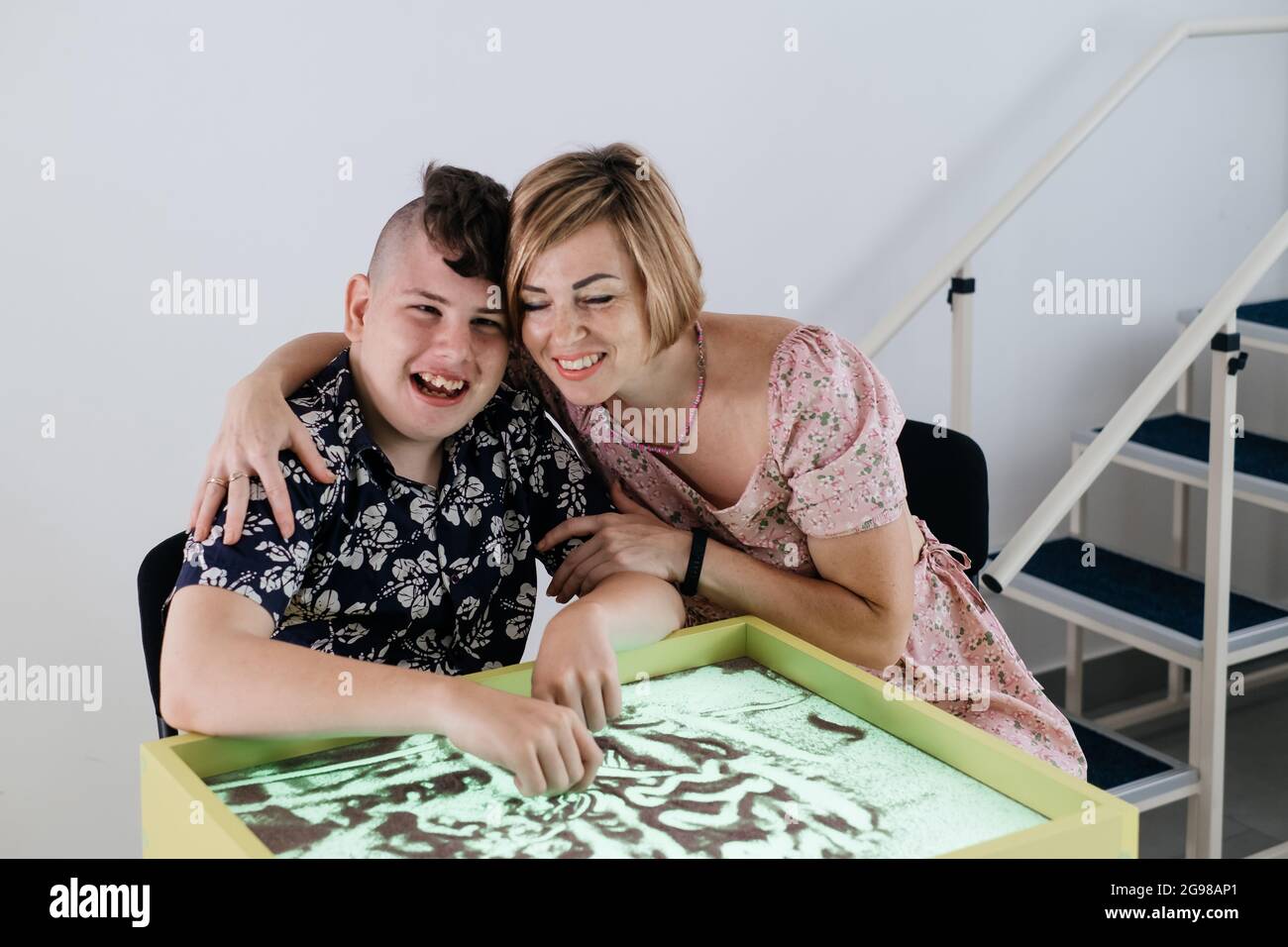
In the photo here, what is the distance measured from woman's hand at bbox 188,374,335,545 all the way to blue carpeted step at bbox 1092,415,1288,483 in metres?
2.07

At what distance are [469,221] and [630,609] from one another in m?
0.42

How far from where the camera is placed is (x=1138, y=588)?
111 inches

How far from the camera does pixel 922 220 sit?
3.04 meters

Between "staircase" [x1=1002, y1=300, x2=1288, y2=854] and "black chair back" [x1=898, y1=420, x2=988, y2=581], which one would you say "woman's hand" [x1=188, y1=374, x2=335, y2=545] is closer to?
"black chair back" [x1=898, y1=420, x2=988, y2=581]

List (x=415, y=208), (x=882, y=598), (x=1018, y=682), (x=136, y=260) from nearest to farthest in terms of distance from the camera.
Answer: (x=415, y=208) < (x=882, y=598) < (x=1018, y=682) < (x=136, y=260)

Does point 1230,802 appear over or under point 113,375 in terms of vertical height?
under

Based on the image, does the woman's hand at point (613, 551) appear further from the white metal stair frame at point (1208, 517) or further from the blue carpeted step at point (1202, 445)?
the blue carpeted step at point (1202, 445)

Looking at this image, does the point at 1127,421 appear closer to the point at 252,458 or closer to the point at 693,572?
the point at 693,572

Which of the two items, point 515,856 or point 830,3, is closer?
point 515,856

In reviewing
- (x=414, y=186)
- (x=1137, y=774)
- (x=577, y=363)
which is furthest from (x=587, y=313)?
(x=1137, y=774)

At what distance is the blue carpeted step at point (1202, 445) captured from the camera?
9.68 feet
